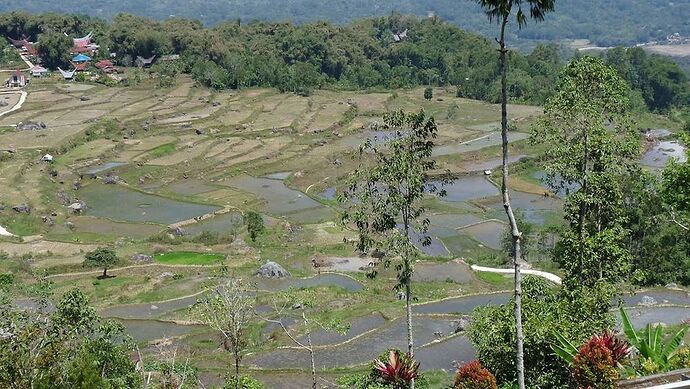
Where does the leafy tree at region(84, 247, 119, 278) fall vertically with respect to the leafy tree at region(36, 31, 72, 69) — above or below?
below

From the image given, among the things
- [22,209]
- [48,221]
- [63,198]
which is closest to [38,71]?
[63,198]

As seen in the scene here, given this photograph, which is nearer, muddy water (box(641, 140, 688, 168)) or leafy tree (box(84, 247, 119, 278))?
leafy tree (box(84, 247, 119, 278))

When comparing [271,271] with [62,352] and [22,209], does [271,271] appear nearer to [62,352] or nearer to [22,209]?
[22,209]

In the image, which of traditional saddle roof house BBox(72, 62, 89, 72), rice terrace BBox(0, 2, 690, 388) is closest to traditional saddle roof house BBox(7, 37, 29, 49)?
traditional saddle roof house BBox(72, 62, 89, 72)

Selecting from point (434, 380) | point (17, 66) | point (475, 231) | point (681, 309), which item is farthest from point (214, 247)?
point (17, 66)

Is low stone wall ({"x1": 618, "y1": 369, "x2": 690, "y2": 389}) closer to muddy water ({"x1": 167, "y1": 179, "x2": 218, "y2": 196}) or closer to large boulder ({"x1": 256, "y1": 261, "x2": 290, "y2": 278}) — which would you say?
large boulder ({"x1": 256, "y1": 261, "x2": 290, "y2": 278})

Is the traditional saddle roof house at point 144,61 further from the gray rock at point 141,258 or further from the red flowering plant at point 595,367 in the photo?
the red flowering plant at point 595,367

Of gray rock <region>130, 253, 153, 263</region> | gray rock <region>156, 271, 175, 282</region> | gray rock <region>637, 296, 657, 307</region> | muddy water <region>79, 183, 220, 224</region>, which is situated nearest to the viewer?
gray rock <region>637, 296, 657, 307</region>
